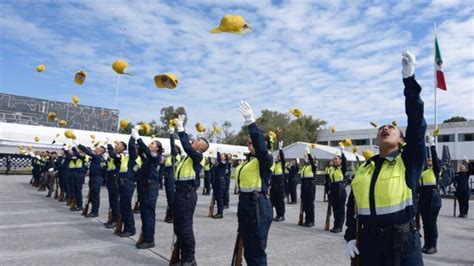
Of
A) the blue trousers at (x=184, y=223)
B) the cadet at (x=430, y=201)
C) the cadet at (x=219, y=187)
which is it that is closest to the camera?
the blue trousers at (x=184, y=223)

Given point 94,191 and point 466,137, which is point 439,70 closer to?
point 94,191

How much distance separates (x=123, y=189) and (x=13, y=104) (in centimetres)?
4252

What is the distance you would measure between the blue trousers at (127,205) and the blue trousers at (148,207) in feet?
2.80

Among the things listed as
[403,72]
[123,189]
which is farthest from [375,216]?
[123,189]

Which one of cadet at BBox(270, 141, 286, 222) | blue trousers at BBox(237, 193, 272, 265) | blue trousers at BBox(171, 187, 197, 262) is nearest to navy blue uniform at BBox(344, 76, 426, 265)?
blue trousers at BBox(237, 193, 272, 265)

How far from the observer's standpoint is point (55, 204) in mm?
13414

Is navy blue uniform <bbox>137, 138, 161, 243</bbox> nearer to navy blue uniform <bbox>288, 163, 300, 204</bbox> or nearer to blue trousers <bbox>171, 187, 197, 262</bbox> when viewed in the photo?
blue trousers <bbox>171, 187, 197, 262</bbox>

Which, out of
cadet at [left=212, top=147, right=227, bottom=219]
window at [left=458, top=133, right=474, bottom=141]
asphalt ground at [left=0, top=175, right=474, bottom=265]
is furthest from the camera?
window at [left=458, top=133, right=474, bottom=141]

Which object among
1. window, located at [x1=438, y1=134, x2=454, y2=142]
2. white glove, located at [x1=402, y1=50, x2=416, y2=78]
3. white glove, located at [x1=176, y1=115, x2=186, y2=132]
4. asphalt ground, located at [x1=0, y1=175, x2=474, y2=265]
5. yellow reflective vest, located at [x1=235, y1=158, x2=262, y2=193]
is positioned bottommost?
asphalt ground, located at [x1=0, y1=175, x2=474, y2=265]

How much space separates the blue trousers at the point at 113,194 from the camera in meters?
9.11

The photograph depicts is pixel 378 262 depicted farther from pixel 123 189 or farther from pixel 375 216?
pixel 123 189

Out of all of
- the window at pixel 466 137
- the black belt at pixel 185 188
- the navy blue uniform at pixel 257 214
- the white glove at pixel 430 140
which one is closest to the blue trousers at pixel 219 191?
the black belt at pixel 185 188

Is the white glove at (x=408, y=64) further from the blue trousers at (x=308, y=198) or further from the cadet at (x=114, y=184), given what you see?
the blue trousers at (x=308, y=198)

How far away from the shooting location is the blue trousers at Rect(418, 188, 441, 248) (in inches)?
292
